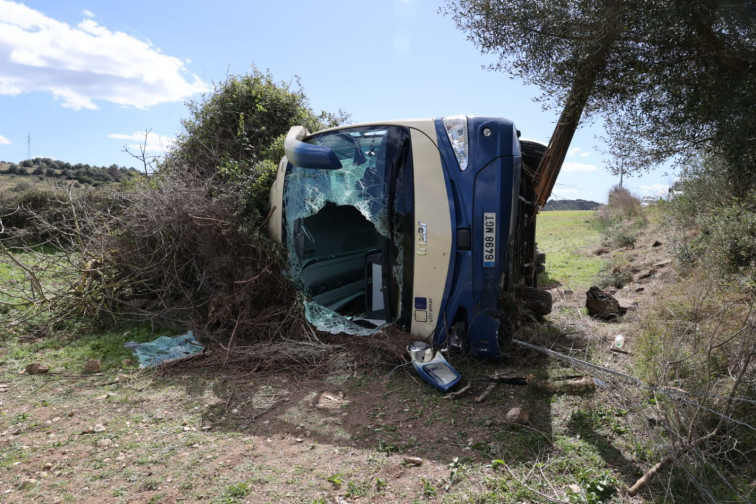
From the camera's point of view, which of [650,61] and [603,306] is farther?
[603,306]

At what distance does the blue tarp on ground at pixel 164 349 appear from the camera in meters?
4.98

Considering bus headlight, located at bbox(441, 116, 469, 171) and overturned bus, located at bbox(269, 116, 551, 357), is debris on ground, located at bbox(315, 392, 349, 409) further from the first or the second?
bus headlight, located at bbox(441, 116, 469, 171)

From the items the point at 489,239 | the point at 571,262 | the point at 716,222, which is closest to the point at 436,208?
the point at 489,239

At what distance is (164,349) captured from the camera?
17.3 feet

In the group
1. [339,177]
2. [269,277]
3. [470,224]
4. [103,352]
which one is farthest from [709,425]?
[103,352]

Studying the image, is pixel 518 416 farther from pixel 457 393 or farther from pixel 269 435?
pixel 269 435

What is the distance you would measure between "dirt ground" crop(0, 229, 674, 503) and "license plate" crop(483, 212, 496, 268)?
994 millimetres

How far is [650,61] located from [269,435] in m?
4.54

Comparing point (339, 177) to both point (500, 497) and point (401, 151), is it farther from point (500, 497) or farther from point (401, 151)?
point (500, 497)

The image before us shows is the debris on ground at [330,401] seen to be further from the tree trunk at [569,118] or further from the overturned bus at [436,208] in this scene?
the tree trunk at [569,118]

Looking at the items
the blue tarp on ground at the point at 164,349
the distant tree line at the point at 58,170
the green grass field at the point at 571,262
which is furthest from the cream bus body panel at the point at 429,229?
the distant tree line at the point at 58,170

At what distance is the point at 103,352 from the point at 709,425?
5.46m

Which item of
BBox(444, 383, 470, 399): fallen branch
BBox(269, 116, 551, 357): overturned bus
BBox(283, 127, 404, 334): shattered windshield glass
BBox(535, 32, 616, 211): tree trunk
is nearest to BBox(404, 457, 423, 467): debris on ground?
BBox(444, 383, 470, 399): fallen branch

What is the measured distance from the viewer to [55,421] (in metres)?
3.71
